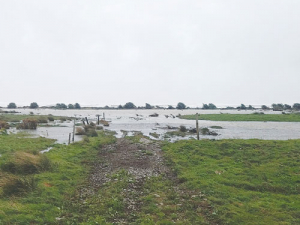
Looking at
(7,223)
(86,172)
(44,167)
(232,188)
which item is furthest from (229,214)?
(44,167)

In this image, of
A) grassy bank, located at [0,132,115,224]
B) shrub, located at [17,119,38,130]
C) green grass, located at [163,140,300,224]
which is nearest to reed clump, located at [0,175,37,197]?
grassy bank, located at [0,132,115,224]

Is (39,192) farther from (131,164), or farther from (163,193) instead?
(131,164)

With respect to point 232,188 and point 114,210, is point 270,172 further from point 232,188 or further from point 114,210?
point 114,210

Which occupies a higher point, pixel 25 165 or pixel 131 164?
pixel 25 165

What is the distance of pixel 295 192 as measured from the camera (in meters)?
13.2

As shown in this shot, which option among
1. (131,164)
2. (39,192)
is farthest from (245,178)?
(39,192)

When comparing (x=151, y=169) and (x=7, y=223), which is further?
(x=151, y=169)

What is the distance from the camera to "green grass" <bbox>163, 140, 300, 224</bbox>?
1038 centimetres

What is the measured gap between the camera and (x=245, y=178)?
15195mm

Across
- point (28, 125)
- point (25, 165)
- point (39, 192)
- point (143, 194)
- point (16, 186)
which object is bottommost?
point (143, 194)

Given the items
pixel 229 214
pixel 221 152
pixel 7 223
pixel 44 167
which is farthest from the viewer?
pixel 221 152

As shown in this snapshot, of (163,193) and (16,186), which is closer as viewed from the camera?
(16,186)

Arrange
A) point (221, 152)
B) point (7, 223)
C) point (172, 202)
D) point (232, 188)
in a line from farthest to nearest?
1. point (221, 152)
2. point (232, 188)
3. point (172, 202)
4. point (7, 223)

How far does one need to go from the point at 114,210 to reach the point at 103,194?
2.23 metres
